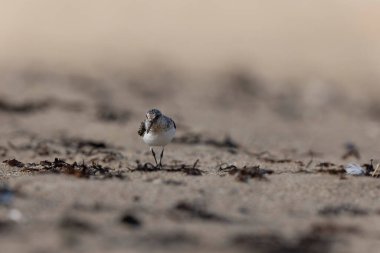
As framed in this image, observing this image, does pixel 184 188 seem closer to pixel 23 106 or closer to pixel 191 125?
pixel 191 125

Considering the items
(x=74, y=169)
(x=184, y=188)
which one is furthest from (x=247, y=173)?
(x=74, y=169)

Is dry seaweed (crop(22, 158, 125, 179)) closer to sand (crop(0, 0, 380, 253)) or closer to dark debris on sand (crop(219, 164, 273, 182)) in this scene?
sand (crop(0, 0, 380, 253))

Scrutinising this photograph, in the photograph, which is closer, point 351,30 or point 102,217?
point 102,217

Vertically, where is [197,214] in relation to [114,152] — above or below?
below

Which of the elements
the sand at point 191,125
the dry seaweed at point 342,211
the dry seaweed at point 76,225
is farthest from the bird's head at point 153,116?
the dry seaweed at point 76,225

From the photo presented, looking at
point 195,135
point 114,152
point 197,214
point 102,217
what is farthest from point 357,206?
point 195,135

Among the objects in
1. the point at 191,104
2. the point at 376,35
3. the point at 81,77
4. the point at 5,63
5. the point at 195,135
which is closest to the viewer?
the point at 195,135

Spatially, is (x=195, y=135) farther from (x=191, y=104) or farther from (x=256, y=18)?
(x=256, y=18)
